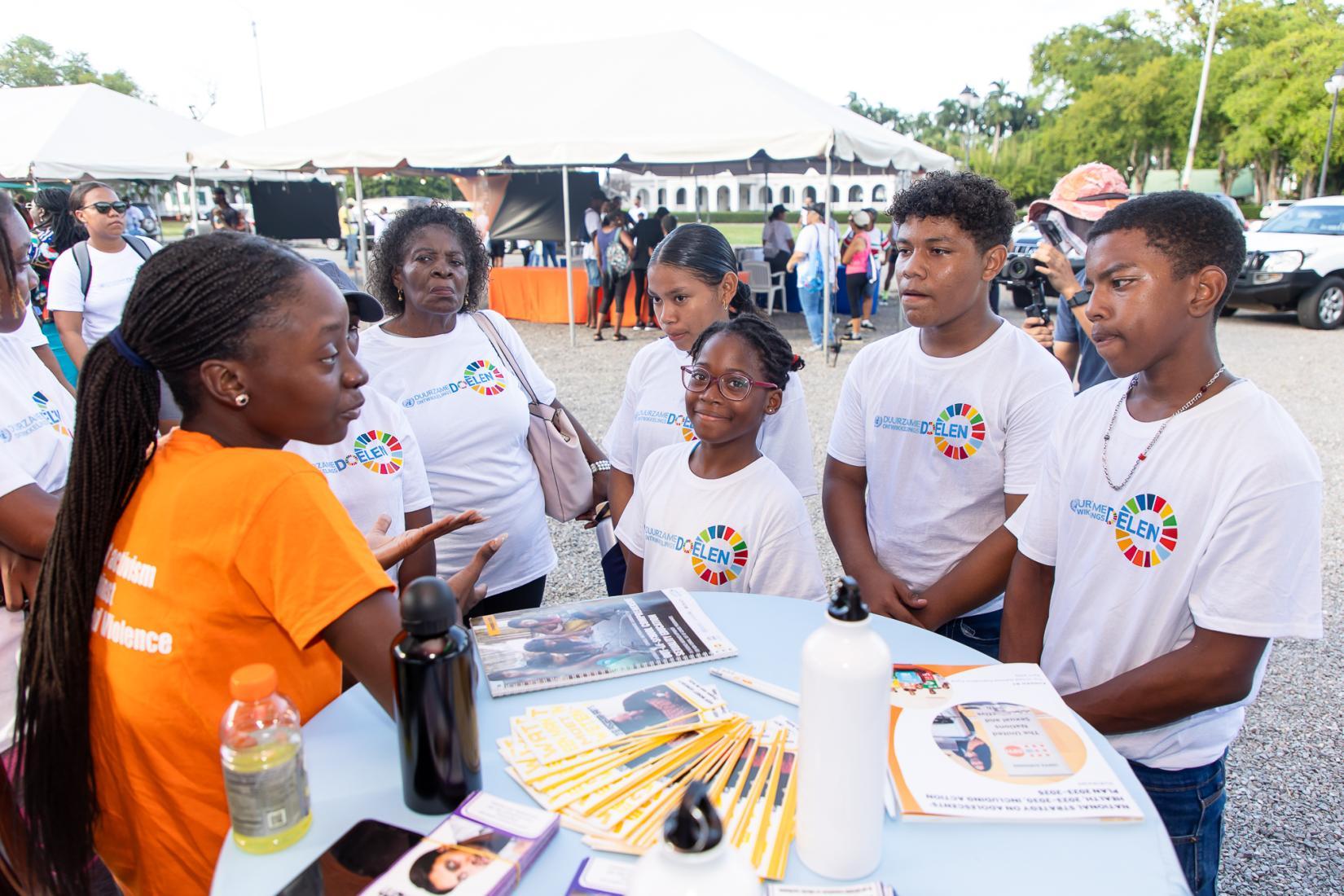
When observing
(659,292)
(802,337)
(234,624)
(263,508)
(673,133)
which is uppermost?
(673,133)

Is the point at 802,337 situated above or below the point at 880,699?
below

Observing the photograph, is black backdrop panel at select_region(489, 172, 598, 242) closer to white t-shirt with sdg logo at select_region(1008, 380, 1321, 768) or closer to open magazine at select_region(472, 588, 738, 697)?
open magazine at select_region(472, 588, 738, 697)

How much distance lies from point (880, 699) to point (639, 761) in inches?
19.3

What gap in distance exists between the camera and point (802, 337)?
12.0 m

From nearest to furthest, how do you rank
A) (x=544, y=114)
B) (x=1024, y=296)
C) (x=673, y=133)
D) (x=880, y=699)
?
1. (x=880, y=699)
2. (x=1024, y=296)
3. (x=673, y=133)
4. (x=544, y=114)

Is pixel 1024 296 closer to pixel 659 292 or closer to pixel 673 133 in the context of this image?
pixel 659 292

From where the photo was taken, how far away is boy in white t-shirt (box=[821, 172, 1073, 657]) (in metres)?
2.20

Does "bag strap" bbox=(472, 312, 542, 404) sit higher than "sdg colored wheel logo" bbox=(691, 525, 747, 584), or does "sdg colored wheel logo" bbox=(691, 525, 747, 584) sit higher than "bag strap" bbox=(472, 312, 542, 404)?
"bag strap" bbox=(472, 312, 542, 404)

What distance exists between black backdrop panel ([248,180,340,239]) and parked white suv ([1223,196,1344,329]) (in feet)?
51.3

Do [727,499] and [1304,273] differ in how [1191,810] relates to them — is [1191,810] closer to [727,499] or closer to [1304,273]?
[727,499]

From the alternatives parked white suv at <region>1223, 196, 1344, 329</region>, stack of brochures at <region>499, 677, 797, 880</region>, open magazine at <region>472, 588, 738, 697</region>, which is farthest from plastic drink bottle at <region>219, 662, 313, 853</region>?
parked white suv at <region>1223, 196, 1344, 329</region>

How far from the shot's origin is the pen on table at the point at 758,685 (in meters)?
1.48

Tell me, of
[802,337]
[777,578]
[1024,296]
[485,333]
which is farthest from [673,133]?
[777,578]

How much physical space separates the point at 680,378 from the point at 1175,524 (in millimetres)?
1485
